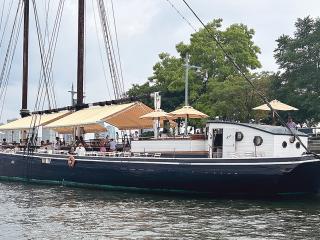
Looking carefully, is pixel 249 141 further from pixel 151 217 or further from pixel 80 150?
pixel 80 150

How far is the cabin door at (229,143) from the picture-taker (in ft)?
88.0

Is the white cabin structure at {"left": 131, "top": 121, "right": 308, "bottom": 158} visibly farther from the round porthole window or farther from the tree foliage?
the tree foliage

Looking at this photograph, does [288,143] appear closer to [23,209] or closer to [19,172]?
[23,209]

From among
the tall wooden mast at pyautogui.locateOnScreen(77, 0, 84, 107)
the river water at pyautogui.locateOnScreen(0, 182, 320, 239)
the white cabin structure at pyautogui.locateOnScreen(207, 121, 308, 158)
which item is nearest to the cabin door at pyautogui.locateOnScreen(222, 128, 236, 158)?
the white cabin structure at pyautogui.locateOnScreen(207, 121, 308, 158)

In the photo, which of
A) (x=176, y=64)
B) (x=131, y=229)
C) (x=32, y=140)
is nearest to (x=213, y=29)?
(x=176, y=64)

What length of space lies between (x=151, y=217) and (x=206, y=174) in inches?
249

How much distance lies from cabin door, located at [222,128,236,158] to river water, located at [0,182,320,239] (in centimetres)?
233

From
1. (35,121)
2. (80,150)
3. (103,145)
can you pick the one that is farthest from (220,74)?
(80,150)

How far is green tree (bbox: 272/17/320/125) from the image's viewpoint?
156 ft

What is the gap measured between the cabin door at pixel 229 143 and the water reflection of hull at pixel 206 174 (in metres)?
1.29

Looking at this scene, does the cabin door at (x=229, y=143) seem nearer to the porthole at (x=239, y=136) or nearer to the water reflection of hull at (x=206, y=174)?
the porthole at (x=239, y=136)

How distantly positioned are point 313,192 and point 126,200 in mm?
8051

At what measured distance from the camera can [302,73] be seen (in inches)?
1912

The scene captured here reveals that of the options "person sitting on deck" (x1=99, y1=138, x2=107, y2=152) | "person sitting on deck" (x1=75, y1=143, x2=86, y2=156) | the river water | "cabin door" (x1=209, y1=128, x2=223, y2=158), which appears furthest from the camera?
"person sitting on deck" (x1=99, y1=138, x2=107, y2=152)
